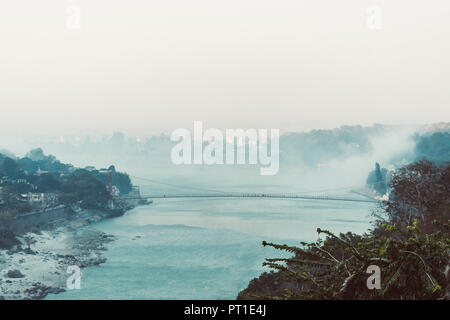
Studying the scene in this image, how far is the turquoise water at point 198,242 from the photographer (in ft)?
37.9

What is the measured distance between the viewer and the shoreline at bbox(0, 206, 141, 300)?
38.3 feet

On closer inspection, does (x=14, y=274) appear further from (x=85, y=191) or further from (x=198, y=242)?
(x=85, y=191)

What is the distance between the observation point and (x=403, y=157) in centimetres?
4625

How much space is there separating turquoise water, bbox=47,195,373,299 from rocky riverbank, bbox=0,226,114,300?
1.82 feet

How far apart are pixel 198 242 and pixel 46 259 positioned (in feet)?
17.2

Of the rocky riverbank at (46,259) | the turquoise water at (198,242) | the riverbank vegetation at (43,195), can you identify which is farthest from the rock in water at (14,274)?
the riverbank vegetation at (43,195)

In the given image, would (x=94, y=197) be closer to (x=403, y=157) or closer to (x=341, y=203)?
(x=341, y=203)

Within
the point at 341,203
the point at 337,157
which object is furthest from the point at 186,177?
the point at 341,203

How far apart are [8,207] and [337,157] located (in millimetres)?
38210

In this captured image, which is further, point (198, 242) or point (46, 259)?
point (198, 242)

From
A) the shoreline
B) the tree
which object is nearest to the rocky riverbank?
the shoreline

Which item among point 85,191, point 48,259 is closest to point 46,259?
point 48,259

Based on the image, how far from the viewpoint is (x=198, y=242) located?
1711 cm
